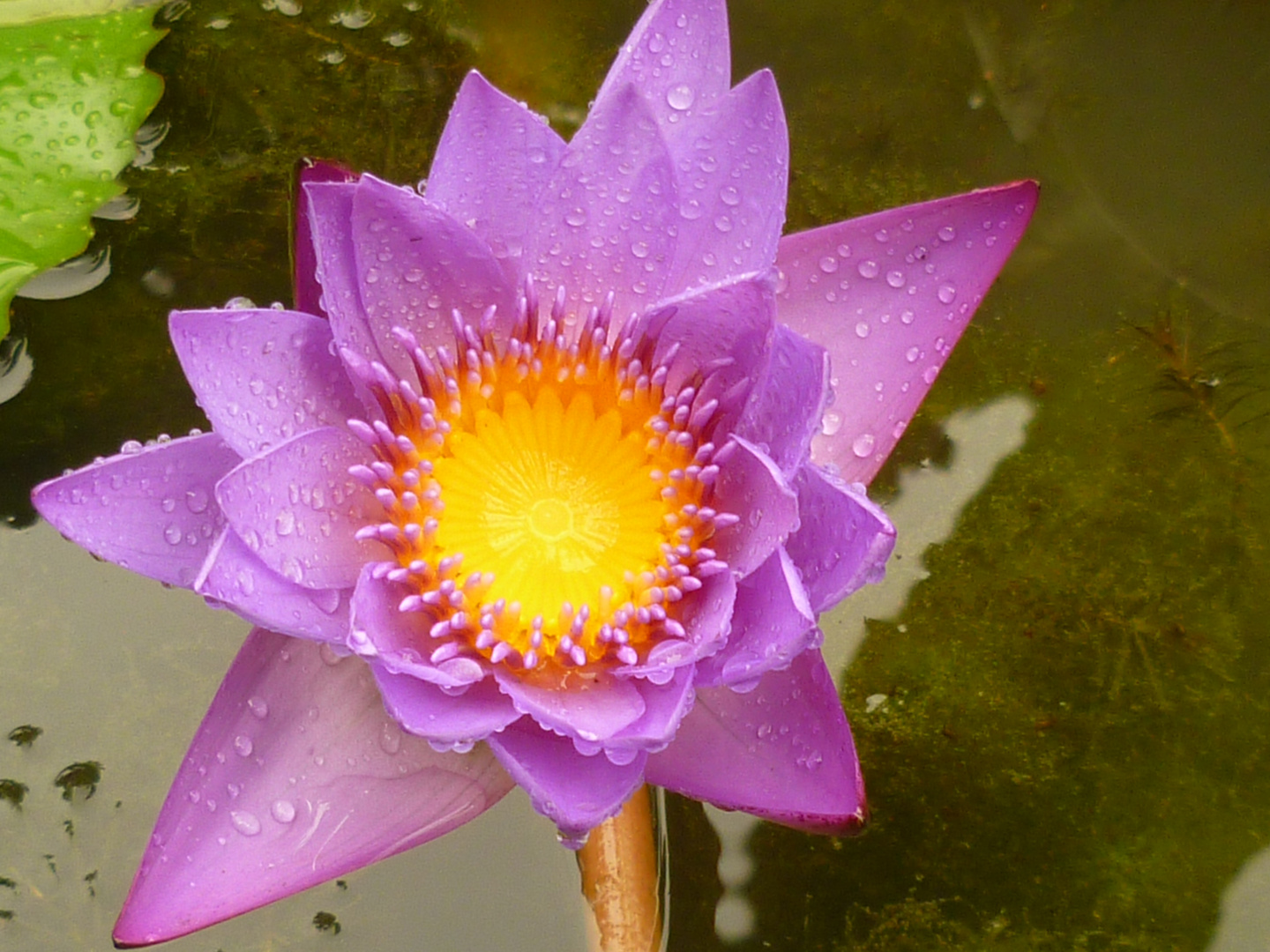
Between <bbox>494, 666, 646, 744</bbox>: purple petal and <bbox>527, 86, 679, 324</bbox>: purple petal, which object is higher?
<bbox>527, 86, 679, 324</bbox>: purple petal

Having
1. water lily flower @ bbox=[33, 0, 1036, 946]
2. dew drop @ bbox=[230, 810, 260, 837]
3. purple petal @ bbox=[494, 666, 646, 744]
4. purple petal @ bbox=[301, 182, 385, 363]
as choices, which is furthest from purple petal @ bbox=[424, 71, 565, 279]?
dew drop @ bbox=[230, 810, 260, 837]

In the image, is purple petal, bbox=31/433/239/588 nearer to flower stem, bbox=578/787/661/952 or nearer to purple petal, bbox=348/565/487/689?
purple petal, bbox=348/565/487/689

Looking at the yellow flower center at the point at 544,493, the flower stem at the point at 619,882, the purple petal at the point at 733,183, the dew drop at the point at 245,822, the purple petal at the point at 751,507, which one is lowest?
the flower stem at the point at 619,882

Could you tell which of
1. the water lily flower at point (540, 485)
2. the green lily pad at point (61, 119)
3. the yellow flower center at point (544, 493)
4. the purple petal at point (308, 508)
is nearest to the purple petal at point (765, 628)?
the water lily flower at point (540, 485)

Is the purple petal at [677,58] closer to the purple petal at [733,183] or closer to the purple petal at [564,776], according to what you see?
the purple petal at [733,183]

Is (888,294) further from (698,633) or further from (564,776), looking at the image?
(564,776)

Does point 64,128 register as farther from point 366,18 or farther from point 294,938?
point 294,938
